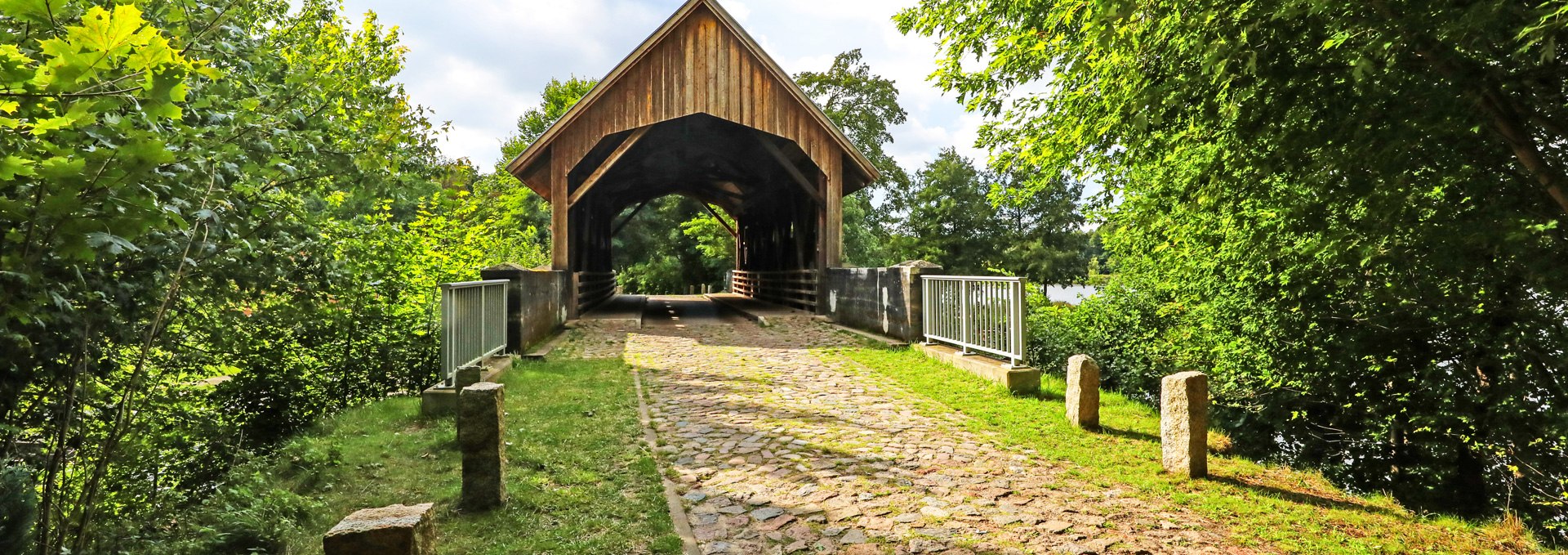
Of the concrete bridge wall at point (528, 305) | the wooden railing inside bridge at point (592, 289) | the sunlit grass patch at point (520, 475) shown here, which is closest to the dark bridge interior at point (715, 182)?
the wooden railing inside bridge at point (592, 289)

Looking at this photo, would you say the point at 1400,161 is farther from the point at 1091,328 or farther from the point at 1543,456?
the point at 1091,328

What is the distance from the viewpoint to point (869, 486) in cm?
425

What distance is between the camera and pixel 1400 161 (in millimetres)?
4398

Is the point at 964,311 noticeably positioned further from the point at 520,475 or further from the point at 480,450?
the point at 480,450

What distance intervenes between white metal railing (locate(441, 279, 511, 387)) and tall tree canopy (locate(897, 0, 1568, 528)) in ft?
17.4

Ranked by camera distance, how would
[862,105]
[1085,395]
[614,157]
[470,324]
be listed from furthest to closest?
[862,105]
[614,157]
[470,324]
[1085,395]

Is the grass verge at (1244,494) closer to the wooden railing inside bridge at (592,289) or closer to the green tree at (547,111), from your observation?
the wooden railing inside bridge at (592,289)

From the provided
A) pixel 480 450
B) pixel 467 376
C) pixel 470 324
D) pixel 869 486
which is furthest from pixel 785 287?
pixel 480 450

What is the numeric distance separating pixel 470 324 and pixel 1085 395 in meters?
5.64

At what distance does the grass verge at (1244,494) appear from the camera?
143 inches

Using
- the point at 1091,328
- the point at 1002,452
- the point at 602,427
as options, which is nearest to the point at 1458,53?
the point at 1002,452

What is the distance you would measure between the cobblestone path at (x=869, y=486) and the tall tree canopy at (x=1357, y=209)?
2083 millimetres

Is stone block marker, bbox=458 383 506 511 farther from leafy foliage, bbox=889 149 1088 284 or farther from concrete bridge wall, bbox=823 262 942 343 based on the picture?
leafy foliage, bbox=889 149 1088 284

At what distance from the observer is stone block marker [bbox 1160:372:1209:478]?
4516 mm
